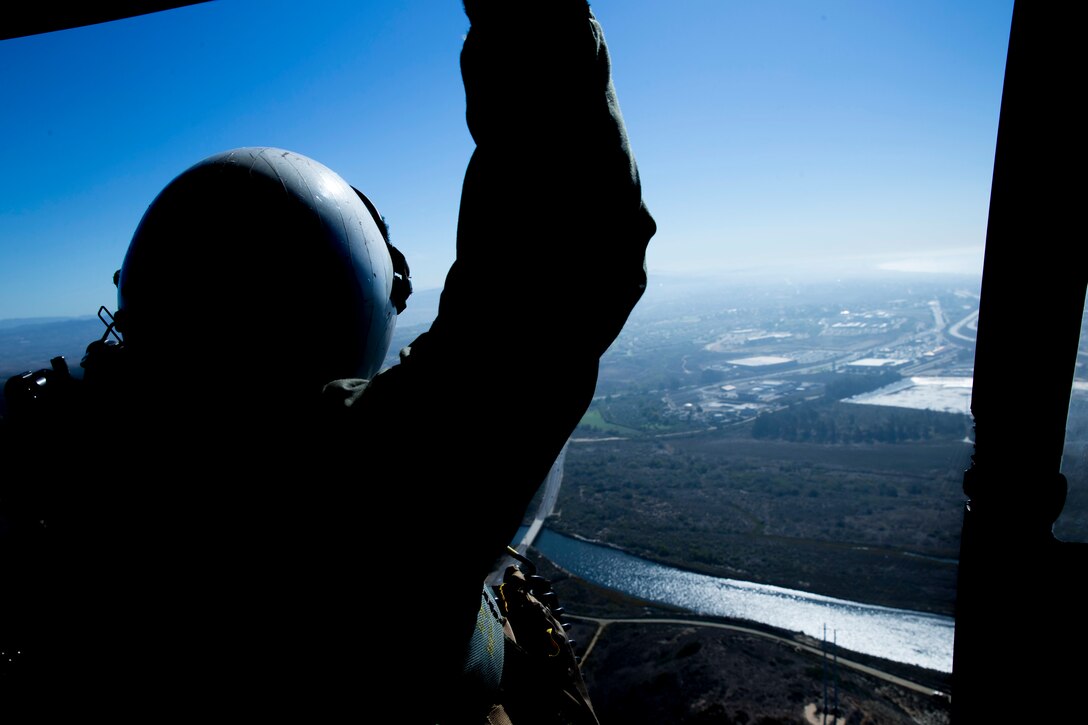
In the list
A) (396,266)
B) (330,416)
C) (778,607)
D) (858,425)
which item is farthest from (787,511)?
(330,416)

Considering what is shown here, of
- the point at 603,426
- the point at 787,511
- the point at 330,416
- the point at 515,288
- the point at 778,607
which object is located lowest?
the point at 603,426

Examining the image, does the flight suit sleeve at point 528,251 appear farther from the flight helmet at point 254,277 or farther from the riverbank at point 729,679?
the riverbank at point 729,679

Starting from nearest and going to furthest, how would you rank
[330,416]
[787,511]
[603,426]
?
[330,416] → [787,511] → [603,426]

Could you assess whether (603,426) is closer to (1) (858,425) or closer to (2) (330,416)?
(1) (858,425)

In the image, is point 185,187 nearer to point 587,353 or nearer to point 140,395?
point 140,395

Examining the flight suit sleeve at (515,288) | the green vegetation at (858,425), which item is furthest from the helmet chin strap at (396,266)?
the green vegetation at (858,425)

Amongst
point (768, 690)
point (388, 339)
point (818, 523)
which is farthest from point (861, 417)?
point (388, 339)
